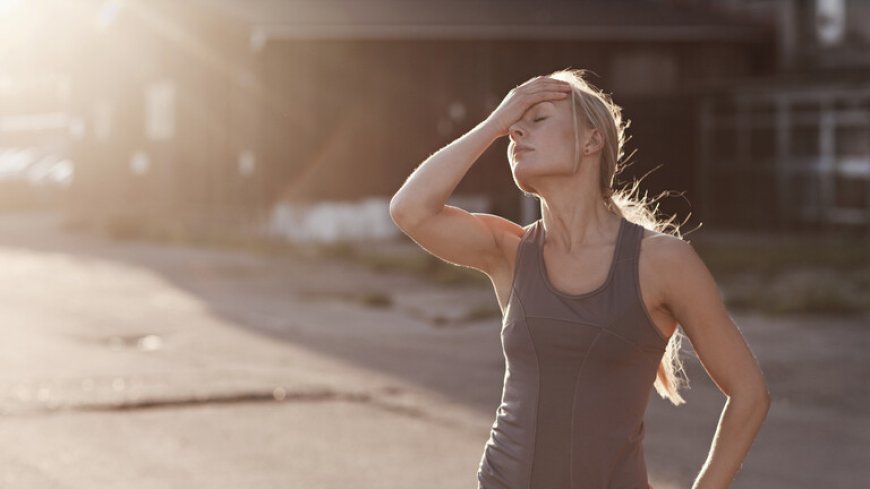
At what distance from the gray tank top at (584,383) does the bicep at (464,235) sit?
30 centimetres

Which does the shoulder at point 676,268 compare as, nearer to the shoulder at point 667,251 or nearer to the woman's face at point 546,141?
the shoulder at point 667,251

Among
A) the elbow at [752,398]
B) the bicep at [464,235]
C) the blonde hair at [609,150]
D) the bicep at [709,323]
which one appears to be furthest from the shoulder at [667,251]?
the bicep at [464,235]

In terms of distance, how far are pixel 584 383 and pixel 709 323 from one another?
11.3 inches

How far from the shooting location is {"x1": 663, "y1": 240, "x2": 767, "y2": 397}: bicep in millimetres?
3098

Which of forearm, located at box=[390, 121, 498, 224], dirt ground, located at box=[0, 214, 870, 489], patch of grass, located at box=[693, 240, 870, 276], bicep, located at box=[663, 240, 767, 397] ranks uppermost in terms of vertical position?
forearm, located at box=[390, 121, 498, 224]

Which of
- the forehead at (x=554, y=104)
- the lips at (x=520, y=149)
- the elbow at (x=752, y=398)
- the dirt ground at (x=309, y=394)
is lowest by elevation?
the dirt ground at (x=309, y=394)

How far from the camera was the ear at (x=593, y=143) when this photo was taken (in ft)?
10.5

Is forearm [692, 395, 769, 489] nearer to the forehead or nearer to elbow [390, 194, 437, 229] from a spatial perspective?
the forehead

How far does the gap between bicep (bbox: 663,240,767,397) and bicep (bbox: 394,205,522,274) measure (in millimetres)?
467

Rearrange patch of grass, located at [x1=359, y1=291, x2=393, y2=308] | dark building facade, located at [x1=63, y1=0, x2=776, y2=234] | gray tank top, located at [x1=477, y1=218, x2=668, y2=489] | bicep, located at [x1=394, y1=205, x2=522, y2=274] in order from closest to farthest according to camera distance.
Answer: gray tank top, located at [x1=477, y1=218, x2=668, y2=489] < bicep, located at [x1=394, y1=205, x2=522, y2=274] < patch of grass, located at [x1=359, y1=291, x2=393, y2=308] < dark building facade, located at [x1=63, y1=0, x2=776, y2=234]

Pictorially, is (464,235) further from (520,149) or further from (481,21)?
(481,21)

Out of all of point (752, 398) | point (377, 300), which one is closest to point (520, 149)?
point (752, 398)

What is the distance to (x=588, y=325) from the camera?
3.06m

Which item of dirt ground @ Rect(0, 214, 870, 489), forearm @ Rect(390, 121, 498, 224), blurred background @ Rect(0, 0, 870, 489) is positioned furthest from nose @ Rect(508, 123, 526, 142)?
dirt ground @ Rect(0, 214, 870, 489)
